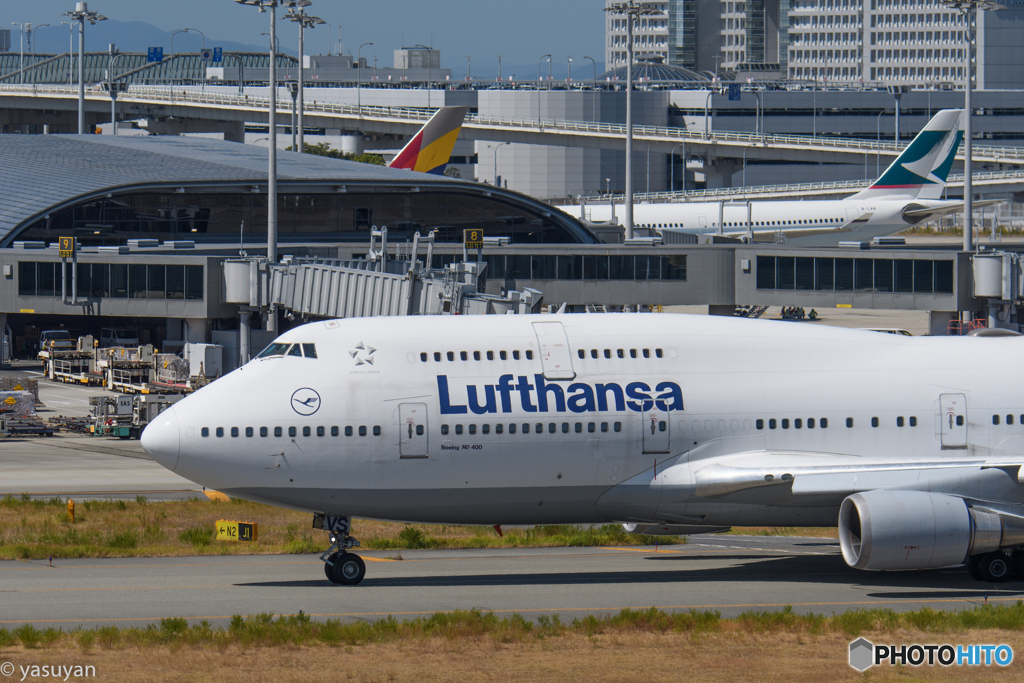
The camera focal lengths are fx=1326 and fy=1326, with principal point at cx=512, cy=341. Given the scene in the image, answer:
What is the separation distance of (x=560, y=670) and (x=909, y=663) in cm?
615

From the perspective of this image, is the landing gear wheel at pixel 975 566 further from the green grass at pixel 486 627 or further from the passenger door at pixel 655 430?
the passenger door at pixel 655 430

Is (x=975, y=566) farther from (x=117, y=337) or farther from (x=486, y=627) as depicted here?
(x=117, y=337)

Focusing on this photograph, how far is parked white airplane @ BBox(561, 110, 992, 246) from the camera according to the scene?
116 m

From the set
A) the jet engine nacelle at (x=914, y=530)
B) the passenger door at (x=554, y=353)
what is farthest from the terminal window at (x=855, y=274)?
the passenger door at (x=554, y=353)

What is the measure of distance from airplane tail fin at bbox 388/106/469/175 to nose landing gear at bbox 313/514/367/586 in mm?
86469

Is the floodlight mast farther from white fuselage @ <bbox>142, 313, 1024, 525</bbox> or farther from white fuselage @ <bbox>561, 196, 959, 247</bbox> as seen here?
white fuselage @ <bbox>142, 313, 1024, 525</bbox>

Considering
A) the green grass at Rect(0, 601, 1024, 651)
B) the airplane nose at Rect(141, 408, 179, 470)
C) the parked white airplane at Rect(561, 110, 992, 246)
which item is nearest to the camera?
the green grass at Rect(0, 601, 1024, 651)

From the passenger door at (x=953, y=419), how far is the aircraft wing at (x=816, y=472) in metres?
0.81

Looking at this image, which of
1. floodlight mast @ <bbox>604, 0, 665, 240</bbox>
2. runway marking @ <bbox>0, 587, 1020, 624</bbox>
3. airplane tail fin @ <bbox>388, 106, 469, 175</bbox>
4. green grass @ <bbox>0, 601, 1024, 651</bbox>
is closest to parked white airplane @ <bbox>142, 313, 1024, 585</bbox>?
runway marking @ <bbox>0, 587, 1020, 624</bbox>

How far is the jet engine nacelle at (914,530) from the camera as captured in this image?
1064 inches

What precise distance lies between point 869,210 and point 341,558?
96.1 metres

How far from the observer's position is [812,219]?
4577 inches

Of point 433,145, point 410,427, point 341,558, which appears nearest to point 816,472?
point 410,427

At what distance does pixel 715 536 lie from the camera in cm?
3697
